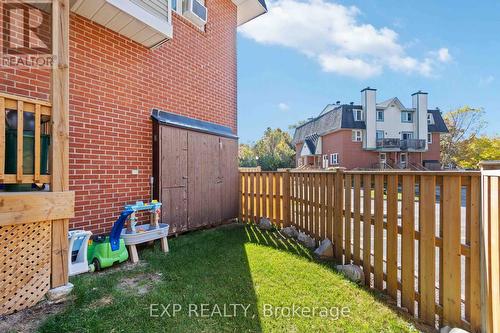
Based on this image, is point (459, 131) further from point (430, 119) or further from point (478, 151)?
point (430, 119)

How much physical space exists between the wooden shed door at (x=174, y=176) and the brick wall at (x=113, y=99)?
32 centimetres

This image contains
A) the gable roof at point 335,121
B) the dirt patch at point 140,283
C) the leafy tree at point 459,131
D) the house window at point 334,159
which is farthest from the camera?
Answer: the leafy tree at point 459,131

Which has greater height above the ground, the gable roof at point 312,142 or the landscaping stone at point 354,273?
the gable roof at point 312,142

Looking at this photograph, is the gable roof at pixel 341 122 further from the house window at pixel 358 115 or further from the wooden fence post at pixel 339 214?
the wooden fence post at pixel 339 214

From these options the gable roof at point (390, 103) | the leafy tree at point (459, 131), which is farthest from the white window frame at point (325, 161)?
the leafy tree at point (459, 131)

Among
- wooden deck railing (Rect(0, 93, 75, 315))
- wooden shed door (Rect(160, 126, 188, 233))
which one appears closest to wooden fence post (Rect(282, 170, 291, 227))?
wooden shed door (Rect(160, 126, 188, 233))

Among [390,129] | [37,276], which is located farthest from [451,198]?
[390,129]

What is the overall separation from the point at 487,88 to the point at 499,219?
41009 mm

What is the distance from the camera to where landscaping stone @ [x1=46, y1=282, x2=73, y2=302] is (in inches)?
101

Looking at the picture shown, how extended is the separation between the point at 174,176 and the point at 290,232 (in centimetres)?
273

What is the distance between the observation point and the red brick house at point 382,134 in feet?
91.9

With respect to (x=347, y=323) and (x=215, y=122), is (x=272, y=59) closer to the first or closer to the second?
(x=215, y=122)

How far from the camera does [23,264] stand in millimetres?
2480

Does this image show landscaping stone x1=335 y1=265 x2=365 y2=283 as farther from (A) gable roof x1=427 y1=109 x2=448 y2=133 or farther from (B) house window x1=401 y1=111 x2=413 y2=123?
(A) gable roof x1=427 y1=109 x2=448 y2=133
